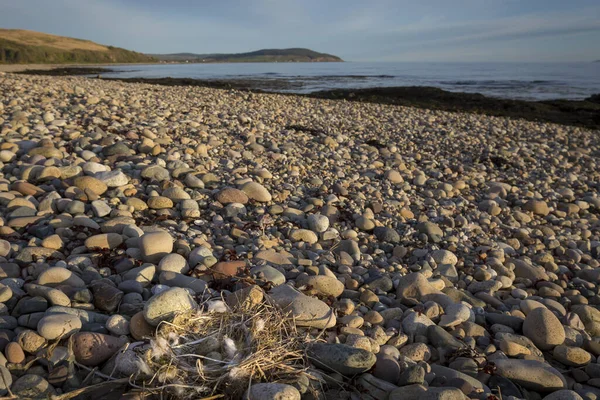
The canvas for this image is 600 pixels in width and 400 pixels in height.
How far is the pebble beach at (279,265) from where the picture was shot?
6.02 ft

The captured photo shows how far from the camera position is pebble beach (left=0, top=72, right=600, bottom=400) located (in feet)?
6.02

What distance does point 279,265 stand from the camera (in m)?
3.05

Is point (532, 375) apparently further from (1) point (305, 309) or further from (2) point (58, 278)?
(2) point (58, 278)

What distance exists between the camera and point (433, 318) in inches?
105

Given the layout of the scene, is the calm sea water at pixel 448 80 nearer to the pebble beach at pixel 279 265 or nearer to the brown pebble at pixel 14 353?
the pebble beach at pixel 279 265

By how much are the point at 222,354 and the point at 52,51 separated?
83.2 m

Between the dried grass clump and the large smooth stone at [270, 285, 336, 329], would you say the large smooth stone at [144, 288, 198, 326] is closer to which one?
the dried grass clump

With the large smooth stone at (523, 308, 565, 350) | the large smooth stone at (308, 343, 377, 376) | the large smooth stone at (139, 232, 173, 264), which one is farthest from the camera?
the large smooth stone at (139, 232, 173, 264)

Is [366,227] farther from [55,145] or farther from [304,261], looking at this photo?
[55,145]

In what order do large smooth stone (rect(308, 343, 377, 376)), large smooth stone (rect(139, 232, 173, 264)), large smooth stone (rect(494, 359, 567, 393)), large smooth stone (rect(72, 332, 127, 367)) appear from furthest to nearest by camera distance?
1. large smooth stone (rect(139, 232, 173, 264))
2. large smooth stone (rect(494, 359, 567, 393))
3. large smooth stone (rect(308, 343, 377, 376))
4. large smooth stone (rect(72, 332, 127, 367))

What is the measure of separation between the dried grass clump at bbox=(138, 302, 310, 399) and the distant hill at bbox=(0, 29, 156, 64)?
68.1m

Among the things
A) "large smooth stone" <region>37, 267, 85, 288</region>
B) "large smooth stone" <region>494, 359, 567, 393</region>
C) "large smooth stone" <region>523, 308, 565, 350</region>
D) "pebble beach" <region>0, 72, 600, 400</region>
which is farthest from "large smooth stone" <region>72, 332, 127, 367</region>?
"large smooth stone" <region>523, 308, 565, 350</region>

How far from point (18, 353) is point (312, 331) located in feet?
4.45

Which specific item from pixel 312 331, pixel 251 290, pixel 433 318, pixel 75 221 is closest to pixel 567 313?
pixel 433 318
